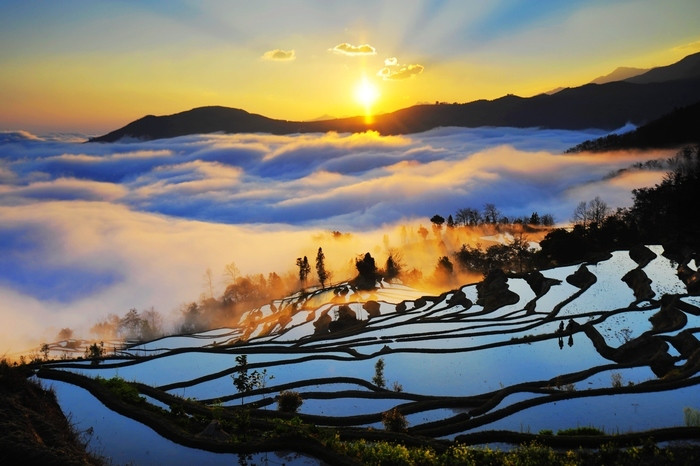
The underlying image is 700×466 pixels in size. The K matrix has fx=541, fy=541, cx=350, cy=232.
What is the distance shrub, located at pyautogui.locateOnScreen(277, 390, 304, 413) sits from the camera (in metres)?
31.5

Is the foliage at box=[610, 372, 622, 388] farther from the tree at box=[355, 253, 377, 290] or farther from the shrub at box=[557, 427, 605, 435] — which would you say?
the tree at box=[355, 253, 377, 290]

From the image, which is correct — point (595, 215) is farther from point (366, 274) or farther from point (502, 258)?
point (366, 274)

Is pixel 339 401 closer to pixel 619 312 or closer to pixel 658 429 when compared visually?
pixel 658 429

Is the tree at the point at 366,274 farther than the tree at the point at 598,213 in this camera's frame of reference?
No

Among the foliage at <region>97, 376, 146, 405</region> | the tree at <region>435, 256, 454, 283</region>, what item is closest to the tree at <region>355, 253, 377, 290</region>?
the tree at <region>435, 256, 454, 283</region>

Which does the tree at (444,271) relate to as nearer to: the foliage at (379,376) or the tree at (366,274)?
the tree at (366,274)

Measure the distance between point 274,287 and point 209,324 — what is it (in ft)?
83.7

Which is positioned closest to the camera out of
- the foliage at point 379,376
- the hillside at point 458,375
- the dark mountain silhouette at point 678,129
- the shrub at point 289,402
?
the hillside at point 458,375

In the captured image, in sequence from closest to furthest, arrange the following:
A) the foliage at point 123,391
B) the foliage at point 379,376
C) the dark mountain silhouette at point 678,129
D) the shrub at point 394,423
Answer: the foliage at point 123,391, the shrub at point 394,423, the foliage at point 379,376, the dark mountain silhouette at point 678,129

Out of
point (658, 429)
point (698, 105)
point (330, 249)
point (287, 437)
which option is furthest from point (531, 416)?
point (698, 105)

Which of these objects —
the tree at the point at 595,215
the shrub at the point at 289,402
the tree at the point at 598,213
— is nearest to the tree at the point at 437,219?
the tree at the point at 595,215

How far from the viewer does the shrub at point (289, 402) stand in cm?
3147

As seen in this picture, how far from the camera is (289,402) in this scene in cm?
3164

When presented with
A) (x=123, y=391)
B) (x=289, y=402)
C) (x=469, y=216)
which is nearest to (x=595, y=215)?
(x=469, y=216)
